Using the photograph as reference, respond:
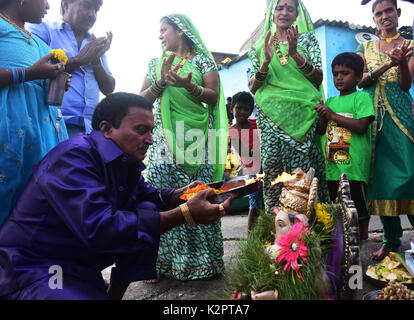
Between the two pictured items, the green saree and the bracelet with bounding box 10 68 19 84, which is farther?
the green saree

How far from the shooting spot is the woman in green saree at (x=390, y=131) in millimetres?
3174

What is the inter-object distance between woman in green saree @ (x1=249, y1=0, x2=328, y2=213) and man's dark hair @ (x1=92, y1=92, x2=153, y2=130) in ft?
5.40

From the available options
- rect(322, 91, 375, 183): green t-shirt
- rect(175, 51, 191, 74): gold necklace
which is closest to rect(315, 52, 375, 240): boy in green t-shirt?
rect(322, 91, 375, 183): green t-shirt

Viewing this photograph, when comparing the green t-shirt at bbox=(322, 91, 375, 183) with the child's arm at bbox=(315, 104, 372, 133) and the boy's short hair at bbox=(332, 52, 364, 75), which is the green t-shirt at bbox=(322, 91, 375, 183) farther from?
the boy's short hair at bbox=(332, 52, 364, 75)

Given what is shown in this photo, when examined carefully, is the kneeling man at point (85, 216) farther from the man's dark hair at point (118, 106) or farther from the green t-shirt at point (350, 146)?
the green t-shirt at point (350, 146)

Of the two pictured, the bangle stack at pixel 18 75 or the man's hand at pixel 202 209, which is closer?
the man's hand at pixel 202 209

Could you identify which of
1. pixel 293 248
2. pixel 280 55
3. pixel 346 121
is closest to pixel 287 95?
pixel 280 55

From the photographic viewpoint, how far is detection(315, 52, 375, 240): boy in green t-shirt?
3.05m

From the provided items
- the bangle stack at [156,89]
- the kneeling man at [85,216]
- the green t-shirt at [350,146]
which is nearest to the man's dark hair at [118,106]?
the kneeling man at [85,216]

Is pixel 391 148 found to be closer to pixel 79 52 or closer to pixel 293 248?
pixel 293 248

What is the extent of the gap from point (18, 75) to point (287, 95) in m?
2.23

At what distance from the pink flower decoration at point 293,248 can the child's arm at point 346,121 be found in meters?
1.57
